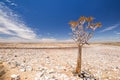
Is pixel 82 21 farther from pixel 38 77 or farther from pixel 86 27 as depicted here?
pixel 38 77

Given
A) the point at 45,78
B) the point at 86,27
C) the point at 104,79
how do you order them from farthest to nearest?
the point at 104,79, the point at 86,27, the point at 45,78

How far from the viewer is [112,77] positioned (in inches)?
422

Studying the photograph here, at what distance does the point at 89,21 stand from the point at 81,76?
4207 millimetres

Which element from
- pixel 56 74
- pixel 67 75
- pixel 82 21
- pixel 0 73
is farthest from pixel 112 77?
pixel 0 73

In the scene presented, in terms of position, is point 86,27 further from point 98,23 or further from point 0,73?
point 0,73

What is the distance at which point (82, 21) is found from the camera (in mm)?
9336

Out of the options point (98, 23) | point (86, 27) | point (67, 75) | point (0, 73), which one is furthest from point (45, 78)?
point (98, 23)

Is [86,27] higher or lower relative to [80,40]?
higher

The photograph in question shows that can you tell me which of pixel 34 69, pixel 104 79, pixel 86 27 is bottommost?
pixel 104 79

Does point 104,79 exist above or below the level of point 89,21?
below

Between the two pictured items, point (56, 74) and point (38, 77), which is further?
point (56, 74)

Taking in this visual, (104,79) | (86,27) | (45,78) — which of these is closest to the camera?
(45,78)

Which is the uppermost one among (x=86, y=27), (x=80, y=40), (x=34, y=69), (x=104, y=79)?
(x=86, y=27)

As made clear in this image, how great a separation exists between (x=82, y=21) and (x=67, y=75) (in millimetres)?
4230
